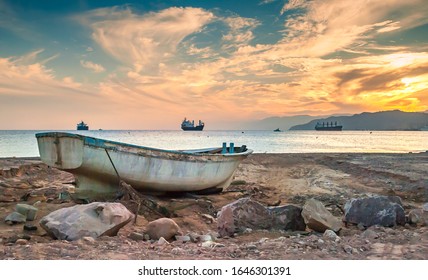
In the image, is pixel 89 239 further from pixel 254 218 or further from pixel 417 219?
pixel 417 219

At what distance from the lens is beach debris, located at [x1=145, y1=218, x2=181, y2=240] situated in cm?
468

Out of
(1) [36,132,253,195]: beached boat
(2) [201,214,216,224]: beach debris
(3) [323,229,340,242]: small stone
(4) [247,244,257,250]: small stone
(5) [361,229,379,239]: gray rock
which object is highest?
(1) [36,132,253,195]: beached boat

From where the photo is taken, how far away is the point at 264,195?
9148 mm

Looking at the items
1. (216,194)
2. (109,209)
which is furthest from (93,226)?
(216,194)

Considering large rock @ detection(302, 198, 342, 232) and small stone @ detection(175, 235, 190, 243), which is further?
large rock @ detection(302, 198, 342, 232)

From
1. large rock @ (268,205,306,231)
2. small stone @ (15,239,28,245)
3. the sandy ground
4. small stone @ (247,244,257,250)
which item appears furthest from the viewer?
large rock @ (268,205,306,231)

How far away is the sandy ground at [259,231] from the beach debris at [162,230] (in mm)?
361

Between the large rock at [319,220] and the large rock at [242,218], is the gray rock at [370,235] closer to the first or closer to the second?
the large rock at [319,220]

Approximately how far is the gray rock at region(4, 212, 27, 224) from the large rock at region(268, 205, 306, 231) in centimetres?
403

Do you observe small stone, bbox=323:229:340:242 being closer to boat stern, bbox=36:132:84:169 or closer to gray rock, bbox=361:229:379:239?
gray rock, bbox=361:229:379:239

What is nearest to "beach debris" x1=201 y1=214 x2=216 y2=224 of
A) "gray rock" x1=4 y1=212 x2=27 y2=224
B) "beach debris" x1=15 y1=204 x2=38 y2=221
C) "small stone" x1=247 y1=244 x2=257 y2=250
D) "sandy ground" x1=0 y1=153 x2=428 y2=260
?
"sandy ground" x1=0 y1=153 x2=428 y2=260

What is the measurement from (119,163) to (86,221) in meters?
2.63

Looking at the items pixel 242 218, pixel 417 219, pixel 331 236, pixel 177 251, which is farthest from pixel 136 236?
pixel 417 219

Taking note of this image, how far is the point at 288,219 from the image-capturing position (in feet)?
17.4
